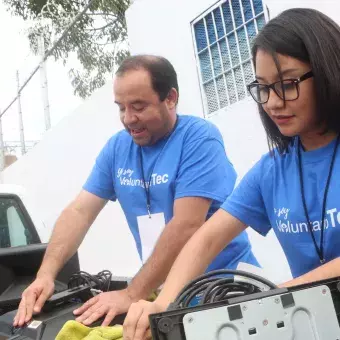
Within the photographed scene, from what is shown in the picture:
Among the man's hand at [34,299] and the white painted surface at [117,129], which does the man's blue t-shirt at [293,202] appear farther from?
the white painted surface at [117,129]

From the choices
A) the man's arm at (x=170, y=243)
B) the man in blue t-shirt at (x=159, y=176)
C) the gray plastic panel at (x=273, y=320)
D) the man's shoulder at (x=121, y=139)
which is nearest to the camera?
the gray plastic panel at (x=273, y=320)

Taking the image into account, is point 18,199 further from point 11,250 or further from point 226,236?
point 226,236

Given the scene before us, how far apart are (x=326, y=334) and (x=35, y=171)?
20.2 feet

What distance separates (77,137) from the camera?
5.57 m

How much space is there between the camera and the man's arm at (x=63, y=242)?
1.58m

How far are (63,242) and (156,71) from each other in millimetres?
715

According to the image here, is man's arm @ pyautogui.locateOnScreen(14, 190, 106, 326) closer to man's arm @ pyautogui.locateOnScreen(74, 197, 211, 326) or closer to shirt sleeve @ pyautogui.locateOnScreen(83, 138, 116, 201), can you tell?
shirt sleeve @ pyautogui.locateOnScreen(83, 138, 116, 201)

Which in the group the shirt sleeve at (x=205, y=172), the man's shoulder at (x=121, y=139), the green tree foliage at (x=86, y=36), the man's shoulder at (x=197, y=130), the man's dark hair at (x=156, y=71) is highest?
the green tree foliage at (x=86, y=36)

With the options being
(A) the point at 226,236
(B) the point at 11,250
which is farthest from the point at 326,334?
(B) the point at 11,250

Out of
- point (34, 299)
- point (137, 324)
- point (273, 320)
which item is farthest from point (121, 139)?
point (273, 320)

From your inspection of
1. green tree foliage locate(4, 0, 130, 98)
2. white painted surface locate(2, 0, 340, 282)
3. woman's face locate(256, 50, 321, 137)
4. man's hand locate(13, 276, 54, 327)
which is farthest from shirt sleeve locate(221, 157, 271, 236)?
green tree foliage locate(4, 0, 130, 98)

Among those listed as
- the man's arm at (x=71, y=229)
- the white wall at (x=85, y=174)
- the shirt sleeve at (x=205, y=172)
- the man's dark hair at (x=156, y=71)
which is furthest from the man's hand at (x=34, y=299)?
the white wall at (x=85, y=174)

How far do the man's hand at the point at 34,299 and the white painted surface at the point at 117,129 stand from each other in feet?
4.61

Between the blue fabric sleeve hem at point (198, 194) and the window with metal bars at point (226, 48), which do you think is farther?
the window with metal bars at point (226, 48)
